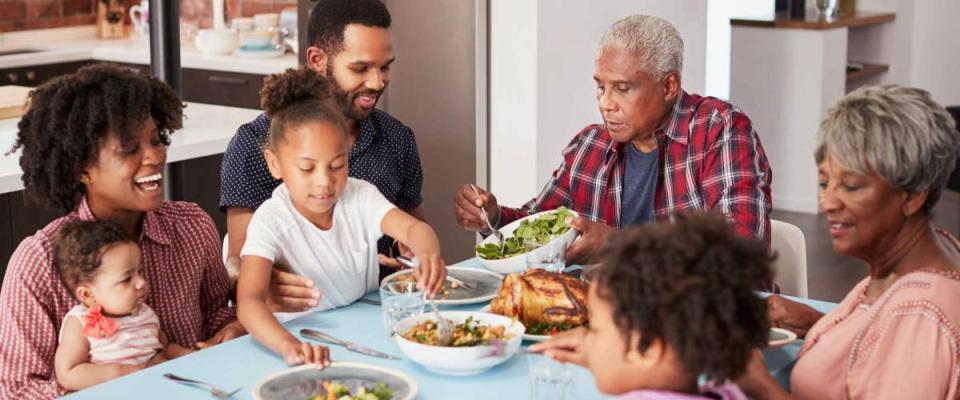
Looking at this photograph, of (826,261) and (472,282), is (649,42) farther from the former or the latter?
(826,261)

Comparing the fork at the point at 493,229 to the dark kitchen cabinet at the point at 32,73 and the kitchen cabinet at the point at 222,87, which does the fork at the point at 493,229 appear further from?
the dark kitchen cabinet at the point at 32,73

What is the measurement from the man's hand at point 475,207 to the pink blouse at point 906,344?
3.57ft

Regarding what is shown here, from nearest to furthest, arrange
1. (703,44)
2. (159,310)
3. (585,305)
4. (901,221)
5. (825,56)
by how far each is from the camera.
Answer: (901,221) < (585,305) < (159,310) < (703,44) < (825,56)

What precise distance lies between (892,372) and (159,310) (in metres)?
1.34

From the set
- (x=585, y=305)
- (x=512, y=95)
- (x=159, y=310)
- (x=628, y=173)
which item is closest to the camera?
(x=585, y=305)

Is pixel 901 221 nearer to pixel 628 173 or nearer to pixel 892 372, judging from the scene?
pixel 892 372

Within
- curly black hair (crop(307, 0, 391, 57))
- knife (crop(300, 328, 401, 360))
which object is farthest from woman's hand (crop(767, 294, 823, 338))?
curly black hair (crop(307, 0, 391, 57))

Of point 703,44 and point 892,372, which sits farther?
point 703,44

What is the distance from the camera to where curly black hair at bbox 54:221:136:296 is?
2035mm

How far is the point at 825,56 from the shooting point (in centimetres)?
620

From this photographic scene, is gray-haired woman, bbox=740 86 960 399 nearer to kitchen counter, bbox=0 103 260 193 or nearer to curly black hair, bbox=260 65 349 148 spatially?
Answer: curly black hair, bbox=260 65 349 148

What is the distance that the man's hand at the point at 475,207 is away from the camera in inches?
109

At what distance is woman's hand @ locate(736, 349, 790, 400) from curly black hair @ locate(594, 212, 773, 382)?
35 cm

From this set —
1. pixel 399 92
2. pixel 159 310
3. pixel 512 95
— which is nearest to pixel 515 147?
pixel 512 95
